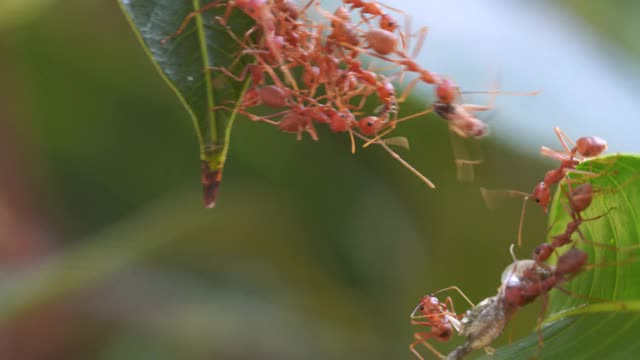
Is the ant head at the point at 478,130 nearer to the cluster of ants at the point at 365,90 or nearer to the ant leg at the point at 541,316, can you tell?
the cluster of ants at the point at 365,90

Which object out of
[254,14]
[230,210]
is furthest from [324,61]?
[230,210]

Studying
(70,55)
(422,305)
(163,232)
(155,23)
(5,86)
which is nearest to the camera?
(155,23)

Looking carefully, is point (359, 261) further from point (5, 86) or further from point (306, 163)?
point (5, 86)

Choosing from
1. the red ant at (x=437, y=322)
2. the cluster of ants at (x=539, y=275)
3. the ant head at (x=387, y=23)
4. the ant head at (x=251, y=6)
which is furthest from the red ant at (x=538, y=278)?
the ant head at (x=251, y=6)

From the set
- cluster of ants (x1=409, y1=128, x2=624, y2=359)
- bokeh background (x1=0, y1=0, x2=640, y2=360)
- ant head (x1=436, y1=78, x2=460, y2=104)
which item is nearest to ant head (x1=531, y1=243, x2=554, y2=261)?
cluster of ants (x1=409, y1=128, x2=624, y2=359)

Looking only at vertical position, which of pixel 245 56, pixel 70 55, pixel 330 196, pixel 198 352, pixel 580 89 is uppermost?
pixel 245 56


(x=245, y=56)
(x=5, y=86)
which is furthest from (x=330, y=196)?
(x=245, y=56)

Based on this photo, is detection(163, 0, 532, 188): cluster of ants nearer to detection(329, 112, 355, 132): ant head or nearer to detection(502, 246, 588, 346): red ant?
detection(329, 112, 355, 132): ant head
